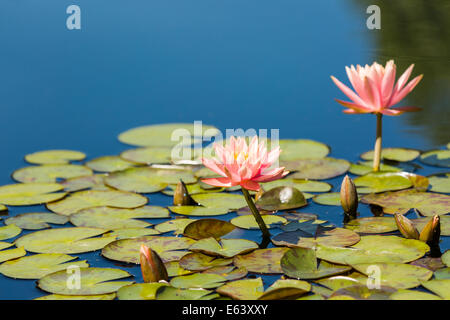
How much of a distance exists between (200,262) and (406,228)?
3.04 ft

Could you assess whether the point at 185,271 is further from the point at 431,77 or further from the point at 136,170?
the point at 431,77

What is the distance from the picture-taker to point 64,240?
300 cm

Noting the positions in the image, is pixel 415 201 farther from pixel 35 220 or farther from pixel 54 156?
pixel 54 156

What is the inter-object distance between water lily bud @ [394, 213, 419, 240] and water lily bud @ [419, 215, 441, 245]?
0.03 metres

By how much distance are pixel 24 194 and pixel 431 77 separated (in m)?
3.48

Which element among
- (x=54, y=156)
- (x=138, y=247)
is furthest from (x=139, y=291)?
(x=54, y=156)

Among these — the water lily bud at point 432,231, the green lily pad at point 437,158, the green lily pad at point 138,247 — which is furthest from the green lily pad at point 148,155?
the water lily bud at point 432,231

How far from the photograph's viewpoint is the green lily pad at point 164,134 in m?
4.46

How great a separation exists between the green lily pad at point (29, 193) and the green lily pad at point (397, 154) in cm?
191

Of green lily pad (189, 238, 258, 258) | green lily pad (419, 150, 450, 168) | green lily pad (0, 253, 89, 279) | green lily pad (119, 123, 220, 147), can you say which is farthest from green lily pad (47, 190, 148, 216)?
green lily pad (419, 150, 450, 168)

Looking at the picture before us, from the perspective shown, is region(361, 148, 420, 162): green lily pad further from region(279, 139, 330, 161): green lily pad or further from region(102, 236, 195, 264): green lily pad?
region(102, 236, 195, 264): green lily pad

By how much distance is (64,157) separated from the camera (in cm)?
420

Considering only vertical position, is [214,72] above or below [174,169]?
above
